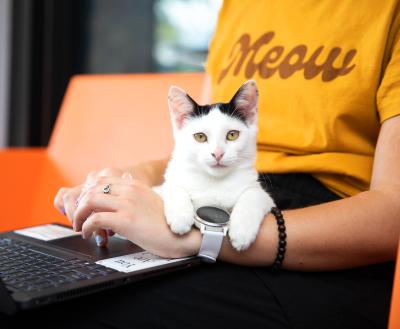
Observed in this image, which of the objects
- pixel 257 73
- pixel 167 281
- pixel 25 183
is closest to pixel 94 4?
pixel 25 183

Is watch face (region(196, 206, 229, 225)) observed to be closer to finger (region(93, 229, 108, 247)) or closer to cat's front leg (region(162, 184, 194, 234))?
cat's front leg (region(162, 184, 194, 234))

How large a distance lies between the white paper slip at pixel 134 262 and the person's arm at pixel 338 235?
10 cm

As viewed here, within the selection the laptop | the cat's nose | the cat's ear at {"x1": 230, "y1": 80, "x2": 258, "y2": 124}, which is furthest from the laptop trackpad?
the cat's ear at {"x1": 230, "y1": 80, "x2": 258, "y2": 124}

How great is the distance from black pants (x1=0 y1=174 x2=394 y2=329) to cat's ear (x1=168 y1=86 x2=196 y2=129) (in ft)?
1.00

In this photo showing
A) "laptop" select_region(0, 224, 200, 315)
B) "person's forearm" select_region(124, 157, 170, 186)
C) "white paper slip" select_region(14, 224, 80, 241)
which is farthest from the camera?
"person's forearm" select_region(124, 157, 170, 186)

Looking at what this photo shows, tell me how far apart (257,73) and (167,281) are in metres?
0.50

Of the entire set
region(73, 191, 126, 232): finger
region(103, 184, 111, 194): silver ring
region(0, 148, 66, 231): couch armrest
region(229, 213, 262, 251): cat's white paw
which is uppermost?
region(103, 184, 111, 194): silver ring

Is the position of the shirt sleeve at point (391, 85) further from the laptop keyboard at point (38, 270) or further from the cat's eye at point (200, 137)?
the laptop keyboard at point (38, 270)

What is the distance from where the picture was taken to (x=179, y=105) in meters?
0.87

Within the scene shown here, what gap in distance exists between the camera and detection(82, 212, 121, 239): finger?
2.24 ft

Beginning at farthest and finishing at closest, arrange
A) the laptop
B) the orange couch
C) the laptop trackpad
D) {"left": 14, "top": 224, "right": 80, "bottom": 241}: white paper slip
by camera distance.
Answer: the orange couch
{"left": 14, "top": 224, "right": 80, "bottom": 241}: white paper slip
the laptop trackpad
the laptop

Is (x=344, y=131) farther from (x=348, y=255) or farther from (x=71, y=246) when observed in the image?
(x=71, y=246)

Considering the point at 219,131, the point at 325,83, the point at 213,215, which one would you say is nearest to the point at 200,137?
the point at 219,131

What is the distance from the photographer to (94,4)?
9.03 ft
